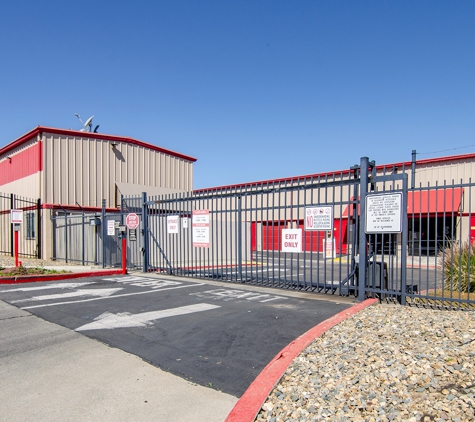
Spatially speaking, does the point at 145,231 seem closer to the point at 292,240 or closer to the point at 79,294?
the point at 79,294

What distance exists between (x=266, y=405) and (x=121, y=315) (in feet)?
14.4

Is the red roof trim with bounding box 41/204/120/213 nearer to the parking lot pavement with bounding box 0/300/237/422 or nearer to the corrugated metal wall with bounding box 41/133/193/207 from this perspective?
the corrugated metal wall with bounding box 41/133/193/207

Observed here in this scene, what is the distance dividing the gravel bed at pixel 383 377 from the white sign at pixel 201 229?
7004mm

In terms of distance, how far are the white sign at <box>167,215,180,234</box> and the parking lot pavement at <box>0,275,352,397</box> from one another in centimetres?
249

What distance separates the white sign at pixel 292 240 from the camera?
31.7 feet

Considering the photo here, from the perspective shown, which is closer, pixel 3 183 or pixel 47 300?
pixel 47 300

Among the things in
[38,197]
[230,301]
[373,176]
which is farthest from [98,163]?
[373,176]

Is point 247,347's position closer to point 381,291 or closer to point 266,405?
point 266,405

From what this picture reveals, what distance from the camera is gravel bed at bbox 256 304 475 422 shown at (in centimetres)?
330

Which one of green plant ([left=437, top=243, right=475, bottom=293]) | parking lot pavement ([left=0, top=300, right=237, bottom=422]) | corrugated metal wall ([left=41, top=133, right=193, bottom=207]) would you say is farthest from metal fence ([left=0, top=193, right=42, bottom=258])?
green plant ([left=437, top=243, right=475, bottom=293])

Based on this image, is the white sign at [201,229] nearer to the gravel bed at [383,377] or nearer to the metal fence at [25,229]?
the gravel bed at [383,377]

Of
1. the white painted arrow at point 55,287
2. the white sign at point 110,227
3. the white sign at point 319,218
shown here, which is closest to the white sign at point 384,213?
the white sign at point 319,218

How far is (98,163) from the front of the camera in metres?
21.7

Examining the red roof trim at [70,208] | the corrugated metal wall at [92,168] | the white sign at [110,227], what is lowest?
the white sign at [110,227]
